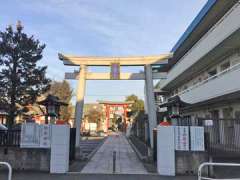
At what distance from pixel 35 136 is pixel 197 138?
6.78 meters

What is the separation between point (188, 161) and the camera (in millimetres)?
12117

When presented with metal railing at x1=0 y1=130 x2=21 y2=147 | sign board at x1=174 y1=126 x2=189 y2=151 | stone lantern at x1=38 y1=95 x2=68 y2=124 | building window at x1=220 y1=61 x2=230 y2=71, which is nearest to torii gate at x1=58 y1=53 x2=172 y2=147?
stone lantern at x1=38 y1=95 x2=68 y2=124

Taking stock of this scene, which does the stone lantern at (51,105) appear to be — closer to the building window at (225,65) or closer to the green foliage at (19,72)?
the green foliage at (19,72)

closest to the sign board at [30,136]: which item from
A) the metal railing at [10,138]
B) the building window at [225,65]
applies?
the metal railing at [10,138]

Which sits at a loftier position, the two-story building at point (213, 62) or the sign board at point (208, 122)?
the two-story building at point (213, 62)

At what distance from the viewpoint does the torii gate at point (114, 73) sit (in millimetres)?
17078

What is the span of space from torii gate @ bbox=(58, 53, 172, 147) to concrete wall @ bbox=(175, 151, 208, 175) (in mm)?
4704

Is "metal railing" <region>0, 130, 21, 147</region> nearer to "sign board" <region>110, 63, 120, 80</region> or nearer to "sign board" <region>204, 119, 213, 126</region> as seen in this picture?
→ "sign board" <region>110, 63, 120, 80</region>

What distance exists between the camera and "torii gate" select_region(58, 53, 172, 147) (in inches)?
672

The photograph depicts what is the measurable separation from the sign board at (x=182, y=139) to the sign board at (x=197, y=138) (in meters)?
0.21

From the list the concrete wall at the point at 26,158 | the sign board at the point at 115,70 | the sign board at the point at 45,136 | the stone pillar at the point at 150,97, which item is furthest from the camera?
the sign board at the point at 115,70

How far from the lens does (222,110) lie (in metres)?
24.6

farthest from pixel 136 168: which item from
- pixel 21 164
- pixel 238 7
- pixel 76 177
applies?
pixel 238 7

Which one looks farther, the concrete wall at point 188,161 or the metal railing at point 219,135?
the metal railing at point 219,135
